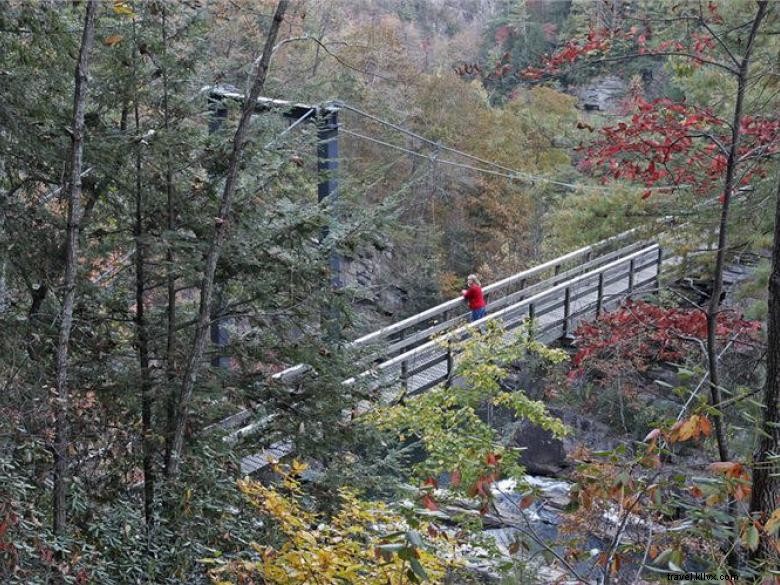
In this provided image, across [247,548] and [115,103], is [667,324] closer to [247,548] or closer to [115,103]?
[247,548]

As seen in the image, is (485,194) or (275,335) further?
(485,194)

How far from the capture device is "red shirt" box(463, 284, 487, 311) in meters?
12.0

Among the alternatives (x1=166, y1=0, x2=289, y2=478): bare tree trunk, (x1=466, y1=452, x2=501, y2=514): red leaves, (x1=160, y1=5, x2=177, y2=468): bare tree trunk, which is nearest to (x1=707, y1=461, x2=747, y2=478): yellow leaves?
(x1=466, y1=452, x2=501, y2=514): red leaves

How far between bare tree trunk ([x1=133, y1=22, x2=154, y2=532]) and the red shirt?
652cm

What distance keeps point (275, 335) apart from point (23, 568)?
2.77 metres

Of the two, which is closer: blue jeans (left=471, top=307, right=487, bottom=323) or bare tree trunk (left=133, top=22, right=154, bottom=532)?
bare tree trunk (left=133, top=22, right=154, bottom=532)

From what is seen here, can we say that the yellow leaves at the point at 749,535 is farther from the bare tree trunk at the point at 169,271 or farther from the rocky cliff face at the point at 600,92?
the rocky cliff face at the point at 600,92

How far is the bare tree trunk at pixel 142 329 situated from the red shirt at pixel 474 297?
652 cm

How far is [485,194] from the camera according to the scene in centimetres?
2136

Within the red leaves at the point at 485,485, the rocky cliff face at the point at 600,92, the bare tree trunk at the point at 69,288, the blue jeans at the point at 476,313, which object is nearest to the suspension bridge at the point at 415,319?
the blue jeans at the point at 476,313

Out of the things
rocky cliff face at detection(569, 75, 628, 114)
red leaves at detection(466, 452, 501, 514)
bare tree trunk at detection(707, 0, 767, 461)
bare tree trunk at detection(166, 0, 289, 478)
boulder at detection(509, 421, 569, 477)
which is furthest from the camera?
rocky cliff face at detection(569, 75, 628, 114)

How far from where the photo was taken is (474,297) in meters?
12.0

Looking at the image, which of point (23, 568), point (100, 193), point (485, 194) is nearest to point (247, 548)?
point (23, 568)

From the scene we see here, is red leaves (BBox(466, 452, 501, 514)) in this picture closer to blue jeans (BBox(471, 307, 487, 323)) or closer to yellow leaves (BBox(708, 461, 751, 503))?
yellow leaves (BBox(708, 461, 751, 503))
